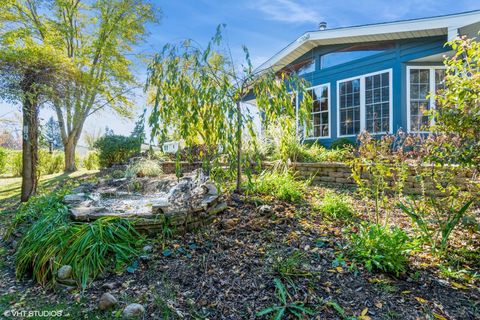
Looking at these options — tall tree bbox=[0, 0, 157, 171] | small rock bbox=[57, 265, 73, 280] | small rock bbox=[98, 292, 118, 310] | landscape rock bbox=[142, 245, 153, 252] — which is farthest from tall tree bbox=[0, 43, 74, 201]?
tall tree bbox=[0, 0, 157, 171]

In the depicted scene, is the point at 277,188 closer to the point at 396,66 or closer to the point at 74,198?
the point at 74,198

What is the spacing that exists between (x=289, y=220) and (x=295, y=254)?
0.73 meters

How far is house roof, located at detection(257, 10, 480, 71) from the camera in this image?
20.6 feet

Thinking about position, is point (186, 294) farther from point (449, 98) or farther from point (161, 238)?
point (449, 98)

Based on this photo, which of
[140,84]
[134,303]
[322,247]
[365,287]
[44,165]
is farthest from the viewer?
[140,84]

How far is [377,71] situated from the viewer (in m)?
7.71

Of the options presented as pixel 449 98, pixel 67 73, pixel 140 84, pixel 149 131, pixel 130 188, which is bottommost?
pixel 130 188

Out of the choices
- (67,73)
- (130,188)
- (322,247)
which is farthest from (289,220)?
(67,73)

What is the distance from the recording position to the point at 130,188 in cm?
503

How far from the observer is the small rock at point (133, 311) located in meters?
1.76

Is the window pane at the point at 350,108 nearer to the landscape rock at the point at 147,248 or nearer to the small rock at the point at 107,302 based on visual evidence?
the landscape rock at the point at 147,248

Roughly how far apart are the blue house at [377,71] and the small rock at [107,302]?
574cm

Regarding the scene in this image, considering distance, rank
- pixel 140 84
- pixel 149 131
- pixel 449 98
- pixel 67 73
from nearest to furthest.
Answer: pixel 449 98 < pixel 149 131 < pixel 67 73 < pixel 140 84

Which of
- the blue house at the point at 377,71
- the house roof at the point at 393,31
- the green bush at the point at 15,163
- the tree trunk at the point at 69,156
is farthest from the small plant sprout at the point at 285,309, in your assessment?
the green bush at the point at 15,163
